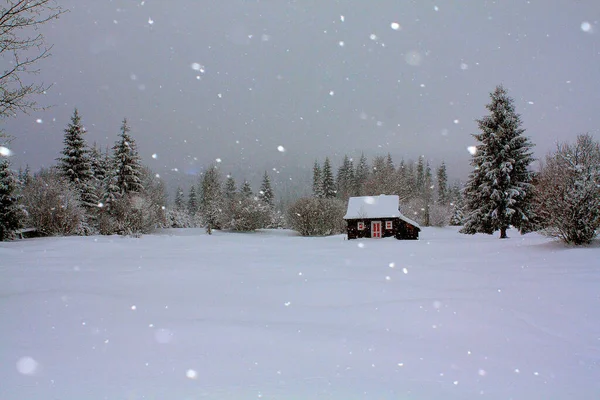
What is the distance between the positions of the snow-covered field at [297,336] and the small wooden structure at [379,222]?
23272 millimetres

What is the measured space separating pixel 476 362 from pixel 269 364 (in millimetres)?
2561

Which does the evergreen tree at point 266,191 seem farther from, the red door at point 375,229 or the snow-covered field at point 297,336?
the snow-covered field at point 297,336

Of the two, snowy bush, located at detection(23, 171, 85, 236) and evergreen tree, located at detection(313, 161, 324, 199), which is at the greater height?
evergreen tree, located at detection(313, 161, 324, 199)

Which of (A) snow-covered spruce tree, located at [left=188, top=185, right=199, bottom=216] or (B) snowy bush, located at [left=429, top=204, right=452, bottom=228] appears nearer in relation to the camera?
(B) snowy bush, located at [left=429, top=204, right=452, bottom=228]

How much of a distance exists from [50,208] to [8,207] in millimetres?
2526

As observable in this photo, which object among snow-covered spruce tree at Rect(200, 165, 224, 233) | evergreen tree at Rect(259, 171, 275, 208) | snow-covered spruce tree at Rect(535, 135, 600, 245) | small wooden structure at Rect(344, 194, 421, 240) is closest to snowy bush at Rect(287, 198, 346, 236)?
small wooden structure at Rect(344, 194, 421, 240)

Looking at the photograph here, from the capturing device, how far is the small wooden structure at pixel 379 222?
3256cm

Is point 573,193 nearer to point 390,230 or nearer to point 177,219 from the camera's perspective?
point 390,230

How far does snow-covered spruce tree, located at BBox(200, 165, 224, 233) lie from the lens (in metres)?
46.6

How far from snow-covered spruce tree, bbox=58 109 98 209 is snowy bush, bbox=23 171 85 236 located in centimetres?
650

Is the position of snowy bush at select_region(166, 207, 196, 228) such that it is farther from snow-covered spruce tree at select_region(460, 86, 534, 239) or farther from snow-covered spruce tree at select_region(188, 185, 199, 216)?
snow-covered spruce tree at select_region(460, 86, 534, 239)

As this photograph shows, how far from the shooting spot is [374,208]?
3400cm

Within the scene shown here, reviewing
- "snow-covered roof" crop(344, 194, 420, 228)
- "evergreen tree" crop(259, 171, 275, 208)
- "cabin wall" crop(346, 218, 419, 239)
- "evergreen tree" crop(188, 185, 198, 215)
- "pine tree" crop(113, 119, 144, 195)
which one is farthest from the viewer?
"evergreen tree" crop(188, 185, 198, 215)

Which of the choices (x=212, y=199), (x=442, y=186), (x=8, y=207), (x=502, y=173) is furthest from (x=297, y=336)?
(x=442, y=186)
